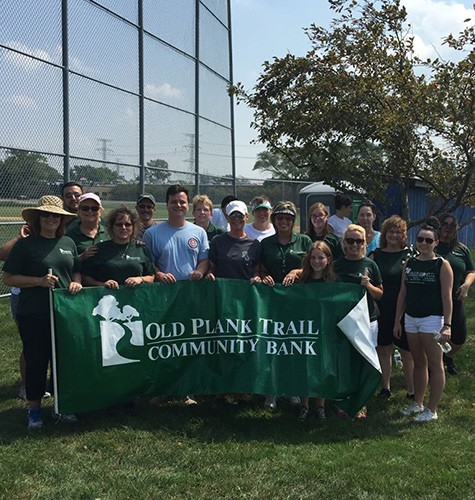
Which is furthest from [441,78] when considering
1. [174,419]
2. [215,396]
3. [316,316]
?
[174,419]

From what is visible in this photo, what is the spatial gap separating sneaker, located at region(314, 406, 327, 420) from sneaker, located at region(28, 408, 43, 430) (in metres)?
2.40

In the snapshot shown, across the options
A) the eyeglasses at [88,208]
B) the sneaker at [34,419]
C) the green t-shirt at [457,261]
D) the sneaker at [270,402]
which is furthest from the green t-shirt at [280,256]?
the sneaker at [34,419]

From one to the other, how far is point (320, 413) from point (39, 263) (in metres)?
2.77

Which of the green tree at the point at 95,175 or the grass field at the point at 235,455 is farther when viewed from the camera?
the green tree at the point at 95,175

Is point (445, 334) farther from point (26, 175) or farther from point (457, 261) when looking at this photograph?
point (26, 175)

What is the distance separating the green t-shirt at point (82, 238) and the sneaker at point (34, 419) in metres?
1.38

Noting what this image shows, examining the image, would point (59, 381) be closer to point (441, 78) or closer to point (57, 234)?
point (57, 234)

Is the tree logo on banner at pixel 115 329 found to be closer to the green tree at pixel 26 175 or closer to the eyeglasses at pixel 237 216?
the eyeglasses at pixel 237 216

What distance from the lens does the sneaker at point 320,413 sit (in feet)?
17.4

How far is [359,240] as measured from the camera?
526 centimetres

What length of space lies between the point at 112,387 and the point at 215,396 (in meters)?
1.18

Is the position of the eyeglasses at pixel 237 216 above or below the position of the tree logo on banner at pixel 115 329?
above

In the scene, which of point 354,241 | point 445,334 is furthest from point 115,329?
point 445,334

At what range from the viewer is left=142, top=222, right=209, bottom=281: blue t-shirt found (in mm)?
5355
